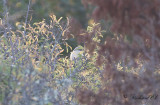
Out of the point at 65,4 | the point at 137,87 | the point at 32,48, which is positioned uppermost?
the point at 32,48

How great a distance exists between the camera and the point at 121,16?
8.07 feet

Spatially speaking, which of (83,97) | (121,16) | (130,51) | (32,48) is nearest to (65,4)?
(121,16)

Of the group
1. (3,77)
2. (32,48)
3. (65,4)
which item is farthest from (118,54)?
(32,48)

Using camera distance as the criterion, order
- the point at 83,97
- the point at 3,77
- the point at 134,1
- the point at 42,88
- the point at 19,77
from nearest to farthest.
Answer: the point at 134,1 → the point at 83,97 → the point at 19,77 → the point at 42,88 → the point at 3,77

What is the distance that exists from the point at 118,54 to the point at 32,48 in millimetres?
2518

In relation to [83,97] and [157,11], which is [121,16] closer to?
[157,11]

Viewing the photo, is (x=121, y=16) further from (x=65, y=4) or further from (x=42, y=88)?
(x=42, y=88)

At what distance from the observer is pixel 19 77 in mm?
3236

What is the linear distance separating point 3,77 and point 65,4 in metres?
1.70

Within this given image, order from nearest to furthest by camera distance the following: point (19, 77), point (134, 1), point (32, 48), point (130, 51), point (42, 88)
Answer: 1. point (134, 1)
2. point (130, 51)
3. point (19, 77)
4. point (42, 88)
5. point (32, 48)

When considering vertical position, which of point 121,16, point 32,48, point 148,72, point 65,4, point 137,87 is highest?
point 32,48

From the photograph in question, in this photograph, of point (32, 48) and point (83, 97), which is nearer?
point (83, 97)

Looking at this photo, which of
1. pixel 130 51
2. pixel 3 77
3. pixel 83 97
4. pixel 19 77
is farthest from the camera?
pixel 3 77

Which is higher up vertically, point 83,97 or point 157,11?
point 157,11
